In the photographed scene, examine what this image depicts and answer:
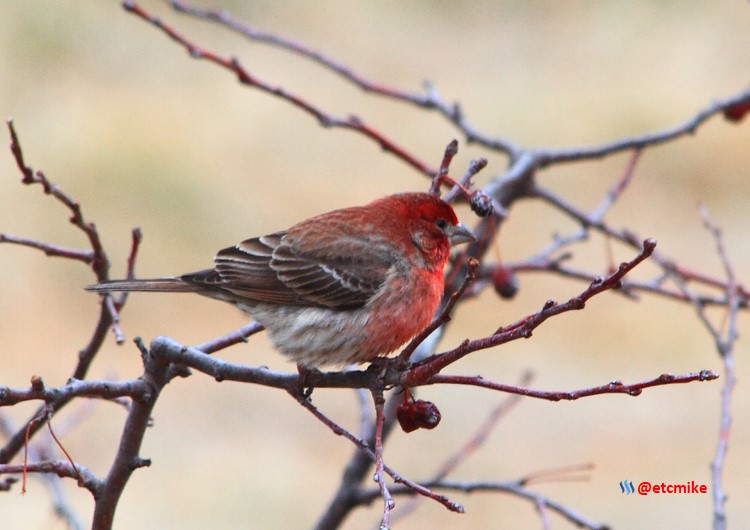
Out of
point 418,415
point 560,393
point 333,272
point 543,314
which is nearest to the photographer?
point 543,314

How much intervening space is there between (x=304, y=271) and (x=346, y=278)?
8.2 inches

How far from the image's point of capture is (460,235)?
14.1 feet

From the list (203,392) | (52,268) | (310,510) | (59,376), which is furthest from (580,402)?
(52,268)

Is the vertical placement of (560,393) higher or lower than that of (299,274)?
lower

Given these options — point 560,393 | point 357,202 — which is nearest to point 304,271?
point 560,393

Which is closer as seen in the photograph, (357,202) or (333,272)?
(333,272)

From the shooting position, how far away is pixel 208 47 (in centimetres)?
1412

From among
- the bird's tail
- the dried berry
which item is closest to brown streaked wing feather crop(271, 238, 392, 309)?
the bird's tail

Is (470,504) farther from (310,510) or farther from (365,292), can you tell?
(365,292)

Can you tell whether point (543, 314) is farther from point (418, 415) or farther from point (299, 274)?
point (299, 274)

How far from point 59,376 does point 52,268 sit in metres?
1.84

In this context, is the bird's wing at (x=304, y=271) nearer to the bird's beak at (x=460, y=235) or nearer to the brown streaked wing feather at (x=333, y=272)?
the brown streaked wing feather at (x=333, y=272)

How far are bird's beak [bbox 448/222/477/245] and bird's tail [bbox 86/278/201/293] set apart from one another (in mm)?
1025

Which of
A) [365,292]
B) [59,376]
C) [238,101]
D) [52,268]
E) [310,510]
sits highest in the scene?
[238,101]
